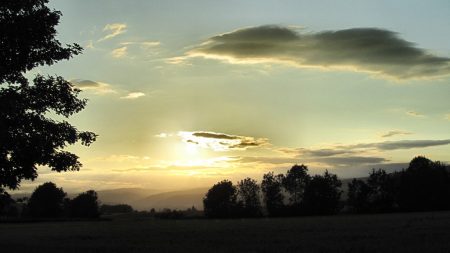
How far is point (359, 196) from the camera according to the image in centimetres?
12550

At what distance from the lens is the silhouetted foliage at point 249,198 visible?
132 m

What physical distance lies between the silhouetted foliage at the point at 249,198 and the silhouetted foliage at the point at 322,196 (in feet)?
46.8

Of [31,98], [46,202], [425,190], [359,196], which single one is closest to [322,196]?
[359,196]

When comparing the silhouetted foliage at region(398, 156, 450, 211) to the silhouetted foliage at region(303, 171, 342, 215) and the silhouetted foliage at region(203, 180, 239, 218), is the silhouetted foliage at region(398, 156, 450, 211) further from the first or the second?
the silhouetted foliage at region(203, 180, 239, 218)

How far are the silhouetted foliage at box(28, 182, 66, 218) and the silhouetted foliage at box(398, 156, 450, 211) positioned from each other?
10272 centimetres

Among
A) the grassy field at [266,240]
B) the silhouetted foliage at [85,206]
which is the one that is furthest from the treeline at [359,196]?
the grassy field at [266,240]

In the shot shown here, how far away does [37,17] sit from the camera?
689 inches

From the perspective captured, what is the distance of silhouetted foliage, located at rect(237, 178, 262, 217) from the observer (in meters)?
132

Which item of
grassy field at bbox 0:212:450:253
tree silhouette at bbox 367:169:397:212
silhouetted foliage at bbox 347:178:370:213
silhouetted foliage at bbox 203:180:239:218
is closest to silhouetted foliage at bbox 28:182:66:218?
silhouetted foliage at bbox 203:180:239:218

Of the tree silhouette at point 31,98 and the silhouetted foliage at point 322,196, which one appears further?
the silhouetted foliage at point 322,196

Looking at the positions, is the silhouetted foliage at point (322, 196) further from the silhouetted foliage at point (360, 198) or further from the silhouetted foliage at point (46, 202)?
the silhouetted foliage at point (46, 202)

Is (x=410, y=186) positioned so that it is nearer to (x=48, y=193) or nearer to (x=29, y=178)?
(x=48, y=193)

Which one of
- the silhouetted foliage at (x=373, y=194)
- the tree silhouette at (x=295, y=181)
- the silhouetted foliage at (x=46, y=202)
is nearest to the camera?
the silhouetted foliage at (x=373, y=194)

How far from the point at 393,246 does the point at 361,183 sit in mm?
107000
